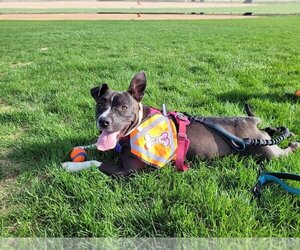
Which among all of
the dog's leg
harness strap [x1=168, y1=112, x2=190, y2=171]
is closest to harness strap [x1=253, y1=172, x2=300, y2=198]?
harness strap [x1=168, y1=112, x2=190, y2=171]

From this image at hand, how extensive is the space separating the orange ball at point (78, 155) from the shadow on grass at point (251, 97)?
9.13 feet

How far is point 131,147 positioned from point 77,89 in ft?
11.5

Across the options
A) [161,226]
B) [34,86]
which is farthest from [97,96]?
[34,86]

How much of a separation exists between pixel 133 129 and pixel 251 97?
295cm

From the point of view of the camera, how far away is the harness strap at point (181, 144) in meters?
3.40

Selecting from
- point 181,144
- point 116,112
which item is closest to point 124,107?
point 116,112

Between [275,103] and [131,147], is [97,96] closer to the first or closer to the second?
[131,147]

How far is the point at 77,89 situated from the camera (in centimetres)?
655

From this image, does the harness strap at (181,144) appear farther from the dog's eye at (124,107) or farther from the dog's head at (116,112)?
the dog's eye at (124,107)

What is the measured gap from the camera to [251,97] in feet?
18.9

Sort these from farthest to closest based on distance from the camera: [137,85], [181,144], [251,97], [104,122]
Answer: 1. [251,97]
2. [137,85]
3. [181,144]
4. [104,122]

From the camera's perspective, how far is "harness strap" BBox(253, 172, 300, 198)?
2863 millimetres

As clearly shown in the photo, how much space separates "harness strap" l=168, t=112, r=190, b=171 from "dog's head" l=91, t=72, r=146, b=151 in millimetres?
419

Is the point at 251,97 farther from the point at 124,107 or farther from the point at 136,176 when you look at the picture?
the point at 136,176
